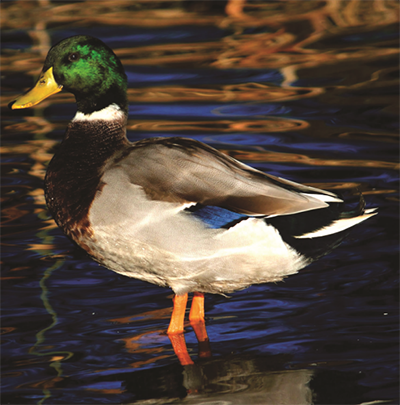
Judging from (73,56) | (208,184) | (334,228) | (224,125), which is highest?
(73,56)

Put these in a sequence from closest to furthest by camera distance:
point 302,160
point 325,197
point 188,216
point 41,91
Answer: point 188,216
point 325,197
point 41,91
point 302,160

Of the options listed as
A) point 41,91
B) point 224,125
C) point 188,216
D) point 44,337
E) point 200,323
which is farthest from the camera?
point 224,125

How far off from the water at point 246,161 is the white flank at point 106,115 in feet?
3.41

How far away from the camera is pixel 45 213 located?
5793mm

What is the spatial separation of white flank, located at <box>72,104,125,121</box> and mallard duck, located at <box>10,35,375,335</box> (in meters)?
0.27

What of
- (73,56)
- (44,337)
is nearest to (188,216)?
(44,337)

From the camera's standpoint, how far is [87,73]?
4.21 metres

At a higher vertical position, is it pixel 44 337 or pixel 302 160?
pixel 302 160

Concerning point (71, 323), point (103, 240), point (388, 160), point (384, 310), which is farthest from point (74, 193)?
point (388, 160)

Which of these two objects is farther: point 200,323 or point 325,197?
point 200,323

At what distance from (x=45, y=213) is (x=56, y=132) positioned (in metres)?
1.83

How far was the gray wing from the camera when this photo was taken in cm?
378

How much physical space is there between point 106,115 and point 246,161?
97.3 inches

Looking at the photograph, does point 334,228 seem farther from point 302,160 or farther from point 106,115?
point 302,160
